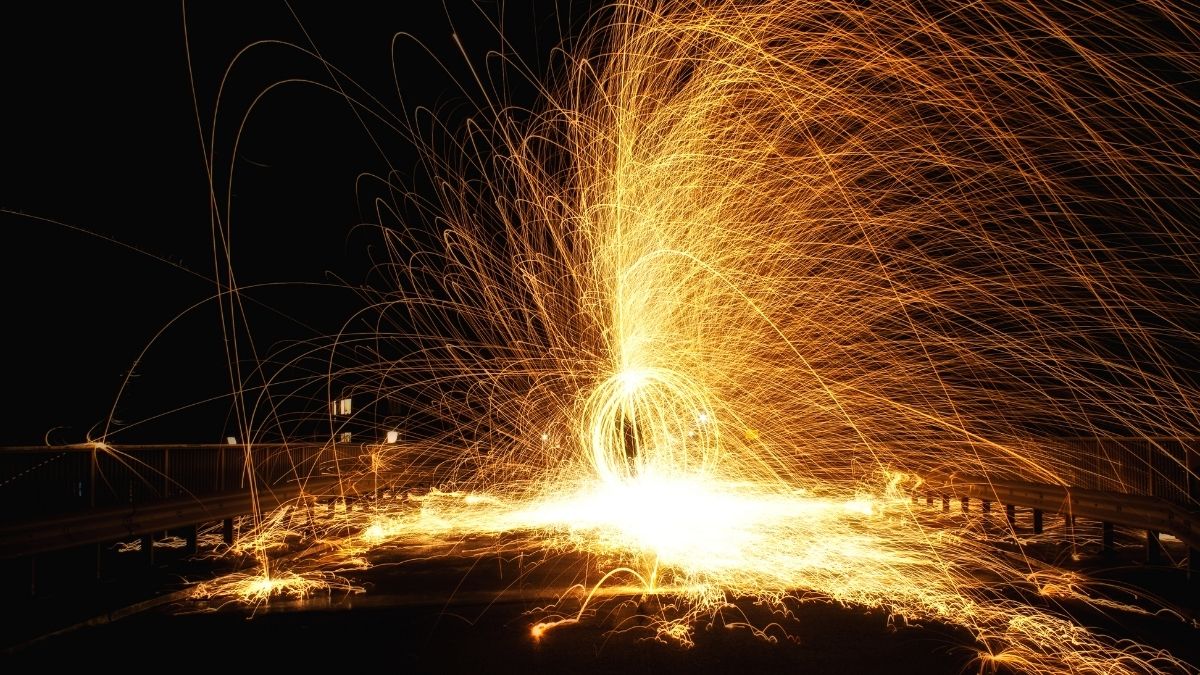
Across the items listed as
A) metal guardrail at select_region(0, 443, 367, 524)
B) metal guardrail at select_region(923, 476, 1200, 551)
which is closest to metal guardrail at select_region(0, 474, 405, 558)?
metal guardrail at select_region(0, 443, 367, 524)

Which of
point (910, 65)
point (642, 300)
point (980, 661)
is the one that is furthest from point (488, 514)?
point (980, 661)

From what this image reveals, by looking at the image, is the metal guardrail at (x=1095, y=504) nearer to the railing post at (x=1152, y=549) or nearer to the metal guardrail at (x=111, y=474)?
the railing post at (x=1152, y=549)

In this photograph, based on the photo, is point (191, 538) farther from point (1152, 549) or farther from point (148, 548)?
point (1152, 549)

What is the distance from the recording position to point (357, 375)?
4997cm

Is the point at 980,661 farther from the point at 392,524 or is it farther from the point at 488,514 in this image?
the point at 488,514

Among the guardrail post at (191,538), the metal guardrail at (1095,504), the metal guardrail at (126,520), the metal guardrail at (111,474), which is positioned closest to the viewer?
the metal guardrail at (126,520)

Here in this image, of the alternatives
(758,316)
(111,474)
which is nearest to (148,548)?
(111,474)

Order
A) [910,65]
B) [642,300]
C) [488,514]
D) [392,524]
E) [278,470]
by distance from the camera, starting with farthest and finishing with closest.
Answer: [488,514] < [278,470] < [392,524] < [642,300] < [910,65]

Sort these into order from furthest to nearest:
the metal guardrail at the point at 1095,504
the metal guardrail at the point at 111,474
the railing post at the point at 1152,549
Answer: the railing post at the point at 1152,549, the metal guardrail at the point at 111,474, the metal guardrail at the point at 1095,504

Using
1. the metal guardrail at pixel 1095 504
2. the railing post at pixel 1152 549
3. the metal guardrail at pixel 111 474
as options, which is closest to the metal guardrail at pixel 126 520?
the metal guardrail at pixel 111 474

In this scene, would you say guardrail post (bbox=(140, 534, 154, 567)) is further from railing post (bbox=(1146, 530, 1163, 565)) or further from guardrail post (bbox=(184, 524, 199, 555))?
railing post (bbox=(1146, 530, 1163, 565))

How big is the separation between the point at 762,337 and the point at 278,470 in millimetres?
10250

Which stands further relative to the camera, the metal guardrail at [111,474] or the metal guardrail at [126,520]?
the metal guardrail at [111,474]

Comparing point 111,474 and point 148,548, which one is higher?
point 111,474
